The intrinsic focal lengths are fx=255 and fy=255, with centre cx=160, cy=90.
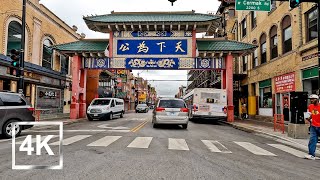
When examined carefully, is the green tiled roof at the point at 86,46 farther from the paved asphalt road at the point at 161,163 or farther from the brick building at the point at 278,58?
the paved asphalt road at the point at 161,163

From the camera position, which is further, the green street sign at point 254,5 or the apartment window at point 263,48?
the apartment window at point 263,48

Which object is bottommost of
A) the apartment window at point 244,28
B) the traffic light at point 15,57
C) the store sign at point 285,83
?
the store sign at point 285,83

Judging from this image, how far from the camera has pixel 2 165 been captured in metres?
5.64

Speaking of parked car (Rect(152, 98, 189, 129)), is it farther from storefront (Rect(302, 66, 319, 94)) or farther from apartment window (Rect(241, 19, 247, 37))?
apartment window (Rect(241, 19, 247, 37))

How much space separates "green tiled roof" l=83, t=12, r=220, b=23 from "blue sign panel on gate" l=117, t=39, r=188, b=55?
74.8 inches

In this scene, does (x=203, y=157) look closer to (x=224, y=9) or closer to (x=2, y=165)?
(x=2, y=165)

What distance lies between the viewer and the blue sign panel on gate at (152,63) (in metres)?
23.5

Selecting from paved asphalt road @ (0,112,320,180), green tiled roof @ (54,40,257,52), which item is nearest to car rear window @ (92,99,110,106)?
green tiled roof @ (54,40,257,52)

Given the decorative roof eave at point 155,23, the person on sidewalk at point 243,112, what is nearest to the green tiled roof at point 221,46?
the decorative roof eave at point 155,23

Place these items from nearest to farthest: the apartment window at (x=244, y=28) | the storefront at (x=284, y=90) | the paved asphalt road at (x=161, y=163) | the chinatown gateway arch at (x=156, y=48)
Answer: the paved asphalt road at (x=161, y=163), the storefront at (x=284, y=90), the chinatown gateway arch at (x=156, y=48), the apartment window at (x=244, y=28)

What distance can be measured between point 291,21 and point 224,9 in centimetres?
2012

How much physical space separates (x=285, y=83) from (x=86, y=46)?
17.6m

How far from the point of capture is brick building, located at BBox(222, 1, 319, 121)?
16355mm

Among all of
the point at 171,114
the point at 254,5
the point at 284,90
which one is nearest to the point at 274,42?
the point at 284,90
